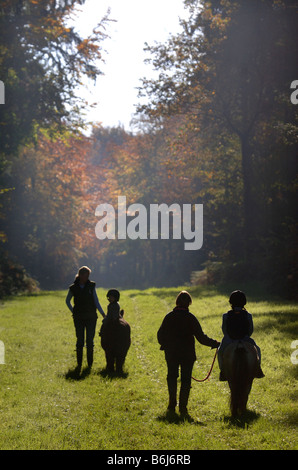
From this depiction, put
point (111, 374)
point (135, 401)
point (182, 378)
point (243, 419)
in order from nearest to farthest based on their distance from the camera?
point (243, 419)
point (182, 378)
point (135, 401)
point (111, 374)

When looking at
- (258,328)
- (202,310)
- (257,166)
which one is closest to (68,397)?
(258,328)

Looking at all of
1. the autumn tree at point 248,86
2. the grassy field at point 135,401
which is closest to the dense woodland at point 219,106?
the autumn tree at point 248,86

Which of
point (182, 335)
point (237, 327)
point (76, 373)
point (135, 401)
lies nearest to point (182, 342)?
point (182, 335)

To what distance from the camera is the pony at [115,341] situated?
13116mm

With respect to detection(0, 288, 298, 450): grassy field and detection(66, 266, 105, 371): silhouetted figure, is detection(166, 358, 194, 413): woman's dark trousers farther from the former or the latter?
detection(66, 266, 105, 371): silhouetted figure

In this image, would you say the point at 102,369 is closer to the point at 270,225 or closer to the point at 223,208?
the point at 270,225

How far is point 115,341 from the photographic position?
13.1m

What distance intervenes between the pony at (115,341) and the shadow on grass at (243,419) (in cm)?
428

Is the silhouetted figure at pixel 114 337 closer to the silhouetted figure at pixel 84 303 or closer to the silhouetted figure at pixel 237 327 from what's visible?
the silhouetted figure at pixel 84 303

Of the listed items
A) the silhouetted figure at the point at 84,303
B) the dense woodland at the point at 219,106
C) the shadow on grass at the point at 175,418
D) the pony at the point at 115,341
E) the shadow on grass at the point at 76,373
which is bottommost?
the shadow on grass at the point at 76,373

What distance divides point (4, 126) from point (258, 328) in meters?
19.8

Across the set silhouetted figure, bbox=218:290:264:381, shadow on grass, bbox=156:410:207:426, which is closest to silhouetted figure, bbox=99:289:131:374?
shadow on grass, bbox=156:410:207:426

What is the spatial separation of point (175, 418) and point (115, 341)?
4.00m

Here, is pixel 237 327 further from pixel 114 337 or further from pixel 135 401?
pixel 114 337
